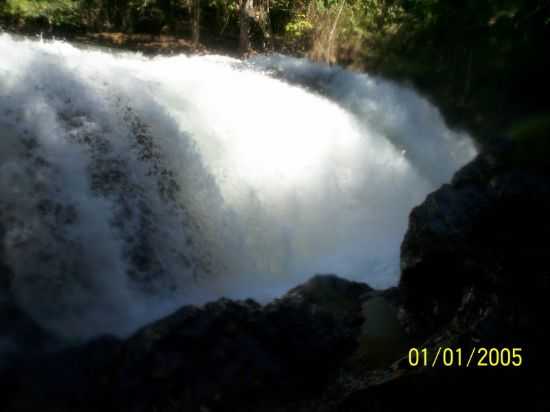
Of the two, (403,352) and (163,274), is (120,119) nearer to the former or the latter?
(163,274)

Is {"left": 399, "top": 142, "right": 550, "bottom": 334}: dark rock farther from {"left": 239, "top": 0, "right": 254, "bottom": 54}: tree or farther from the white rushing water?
{"left": 239, "top": 0, "right": 254, "bottom": 54}: tree

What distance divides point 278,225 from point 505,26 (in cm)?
605

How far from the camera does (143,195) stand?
592 centimetres

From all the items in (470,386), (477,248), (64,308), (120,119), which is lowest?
(64,308)

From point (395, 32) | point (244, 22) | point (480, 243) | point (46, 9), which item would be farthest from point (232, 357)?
point (46, 9)

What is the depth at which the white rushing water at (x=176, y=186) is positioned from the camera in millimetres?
5102

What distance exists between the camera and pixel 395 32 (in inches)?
492

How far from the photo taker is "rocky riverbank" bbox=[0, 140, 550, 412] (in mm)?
3639

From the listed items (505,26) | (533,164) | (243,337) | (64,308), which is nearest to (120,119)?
(64,308)
